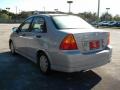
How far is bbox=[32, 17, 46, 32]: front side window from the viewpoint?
6.43m

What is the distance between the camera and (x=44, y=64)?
20.7 feet

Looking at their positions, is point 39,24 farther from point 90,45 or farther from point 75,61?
point 75,61

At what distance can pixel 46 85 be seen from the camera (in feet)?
18.1

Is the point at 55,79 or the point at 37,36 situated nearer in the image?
the point at 55,79

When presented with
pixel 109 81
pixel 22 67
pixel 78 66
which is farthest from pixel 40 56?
pixel 109 81

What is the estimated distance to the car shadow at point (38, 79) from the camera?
540 cm

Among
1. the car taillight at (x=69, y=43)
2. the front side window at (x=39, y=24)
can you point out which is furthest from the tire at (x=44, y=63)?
the car taillight at (x=69, y=43)

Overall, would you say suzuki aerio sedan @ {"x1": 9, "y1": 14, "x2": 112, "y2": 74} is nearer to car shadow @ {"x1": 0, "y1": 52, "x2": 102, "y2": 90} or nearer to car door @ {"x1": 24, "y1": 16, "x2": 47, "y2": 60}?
car door @ {"x1": 24, "y1": 16, "x2": 47, "y2": 60}

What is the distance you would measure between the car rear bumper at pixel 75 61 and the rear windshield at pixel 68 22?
862 mm

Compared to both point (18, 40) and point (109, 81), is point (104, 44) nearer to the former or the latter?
point (109, 81)

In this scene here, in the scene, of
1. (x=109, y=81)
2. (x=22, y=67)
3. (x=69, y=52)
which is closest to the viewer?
(x=69, y=52)

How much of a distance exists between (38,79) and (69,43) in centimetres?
126

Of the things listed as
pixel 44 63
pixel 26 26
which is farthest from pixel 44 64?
pixel 26 26

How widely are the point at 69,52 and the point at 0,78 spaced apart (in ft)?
6.21
